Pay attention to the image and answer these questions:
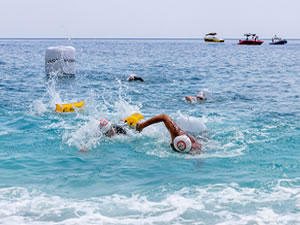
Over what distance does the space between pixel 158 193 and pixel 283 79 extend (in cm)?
2167

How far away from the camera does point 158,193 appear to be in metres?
6.63

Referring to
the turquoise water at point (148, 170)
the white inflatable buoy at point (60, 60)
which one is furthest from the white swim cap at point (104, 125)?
the white inflatable buoy at point (60, 60)

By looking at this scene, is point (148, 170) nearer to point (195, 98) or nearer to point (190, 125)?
point (190, 125)

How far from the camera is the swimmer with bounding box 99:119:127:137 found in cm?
951

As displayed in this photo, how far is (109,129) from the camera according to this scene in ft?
31.6

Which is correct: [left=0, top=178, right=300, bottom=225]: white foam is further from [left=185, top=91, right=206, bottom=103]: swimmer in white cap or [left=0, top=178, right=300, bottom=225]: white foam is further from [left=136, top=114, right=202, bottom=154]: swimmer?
[left=185, top=91, right=206, bottom=103]: swimmer in white cap

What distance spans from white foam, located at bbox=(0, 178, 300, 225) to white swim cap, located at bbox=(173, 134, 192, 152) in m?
1.61

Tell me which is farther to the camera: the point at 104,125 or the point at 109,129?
the point at 109,129

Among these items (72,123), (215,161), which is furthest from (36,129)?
(215,161)

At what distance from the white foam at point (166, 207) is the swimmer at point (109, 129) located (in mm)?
3191

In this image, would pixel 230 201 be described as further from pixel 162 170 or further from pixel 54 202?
pixel 54 202

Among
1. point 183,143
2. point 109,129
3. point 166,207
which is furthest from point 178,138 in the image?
point 166,207

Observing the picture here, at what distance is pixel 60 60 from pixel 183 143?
67.3 feet

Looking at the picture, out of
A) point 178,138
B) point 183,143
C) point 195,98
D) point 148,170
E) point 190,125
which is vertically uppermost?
point 195,98
